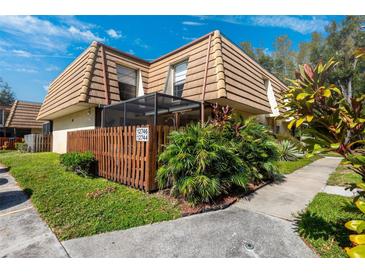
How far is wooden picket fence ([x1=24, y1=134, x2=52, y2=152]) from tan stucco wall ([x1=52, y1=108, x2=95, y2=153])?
29.2 inches

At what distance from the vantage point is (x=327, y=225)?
3121mm

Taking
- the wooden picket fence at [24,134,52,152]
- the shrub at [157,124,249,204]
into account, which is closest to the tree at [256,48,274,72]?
the wooden picket fence at [24,134,52,152]

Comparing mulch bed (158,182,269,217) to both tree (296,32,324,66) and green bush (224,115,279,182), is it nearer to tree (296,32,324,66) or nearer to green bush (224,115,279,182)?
green bush (224,115,279,182)

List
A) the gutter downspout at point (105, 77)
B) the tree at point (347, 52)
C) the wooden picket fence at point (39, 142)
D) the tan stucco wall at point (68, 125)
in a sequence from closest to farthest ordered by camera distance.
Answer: the gutter downspout at point (105, 77)
the tan stucco wall at point (68, 125)
the wooden picket fence at point (39, 142)
the tree at point (347, 52)

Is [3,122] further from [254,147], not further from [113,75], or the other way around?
[254,147]

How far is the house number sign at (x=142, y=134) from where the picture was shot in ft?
15.6

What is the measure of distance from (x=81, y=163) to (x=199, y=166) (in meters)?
4.39

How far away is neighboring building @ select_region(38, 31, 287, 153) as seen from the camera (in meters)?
7.73

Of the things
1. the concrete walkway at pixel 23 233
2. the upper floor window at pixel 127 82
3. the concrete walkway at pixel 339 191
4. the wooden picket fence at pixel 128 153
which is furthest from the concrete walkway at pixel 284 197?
the upper floor window at pixel 127 82

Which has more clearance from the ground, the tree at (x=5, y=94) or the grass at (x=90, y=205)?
the tree at (x=5, y=94)

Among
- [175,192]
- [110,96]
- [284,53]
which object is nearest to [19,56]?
[110,96]

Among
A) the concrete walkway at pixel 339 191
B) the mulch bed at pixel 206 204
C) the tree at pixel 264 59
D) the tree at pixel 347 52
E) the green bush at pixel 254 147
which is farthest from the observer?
the tree at pixel 264 59

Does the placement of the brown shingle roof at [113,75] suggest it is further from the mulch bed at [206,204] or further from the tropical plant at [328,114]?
the tropical plant at [328,114]
